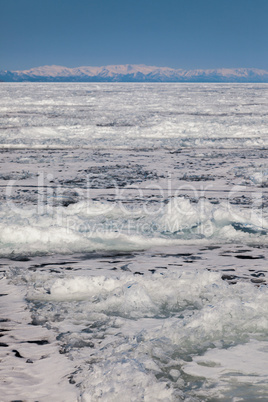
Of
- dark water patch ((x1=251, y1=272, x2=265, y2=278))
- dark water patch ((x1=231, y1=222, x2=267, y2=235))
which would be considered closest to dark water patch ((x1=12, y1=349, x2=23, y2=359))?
dark water patch ((x1=251, y1=272, x2=265, y2=278))

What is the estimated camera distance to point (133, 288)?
14.5ft

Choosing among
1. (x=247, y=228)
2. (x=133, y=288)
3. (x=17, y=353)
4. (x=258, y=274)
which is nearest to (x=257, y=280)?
(x=258, y=274)

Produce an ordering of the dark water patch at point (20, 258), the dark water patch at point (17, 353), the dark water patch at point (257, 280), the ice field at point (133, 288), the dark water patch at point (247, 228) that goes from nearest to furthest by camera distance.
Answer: the ice field at point (133, 288) → the dark water patch at point (17, 353) → the dark water patch at point (257, 280) → the dark water patch at point (20, 258) → the dark water patch at point (247, 228)

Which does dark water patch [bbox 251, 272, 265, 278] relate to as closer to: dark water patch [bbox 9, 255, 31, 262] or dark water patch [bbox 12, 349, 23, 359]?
dark water patch [bbox 9, 255, 31, 262]

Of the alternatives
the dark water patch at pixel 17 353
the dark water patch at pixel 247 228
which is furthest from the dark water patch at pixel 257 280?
the dark water patch at pixel 17 353

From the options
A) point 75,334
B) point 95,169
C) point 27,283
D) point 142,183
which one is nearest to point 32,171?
point 95,169

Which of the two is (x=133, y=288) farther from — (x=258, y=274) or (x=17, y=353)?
(x=258, y=274)

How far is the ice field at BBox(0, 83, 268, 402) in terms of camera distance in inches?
126

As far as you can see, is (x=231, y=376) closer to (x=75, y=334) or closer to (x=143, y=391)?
(x=143, y=391)

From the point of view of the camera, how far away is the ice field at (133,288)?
10.5 feet

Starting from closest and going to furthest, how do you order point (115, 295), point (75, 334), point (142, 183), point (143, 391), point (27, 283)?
1. point (143, 391)
2. point (75, 334)
3. point (115, 295)
4. point (27, 283)
5. point (142, 183)

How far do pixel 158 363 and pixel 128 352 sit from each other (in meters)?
0.23

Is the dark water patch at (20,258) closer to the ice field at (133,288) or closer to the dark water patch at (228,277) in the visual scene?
the ice field at (133,288)

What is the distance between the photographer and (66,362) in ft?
11.2
